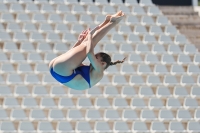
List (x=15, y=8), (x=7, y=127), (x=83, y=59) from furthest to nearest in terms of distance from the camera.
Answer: (x=15, y=8) → (x=7, y=127) → (x=83, y=59)

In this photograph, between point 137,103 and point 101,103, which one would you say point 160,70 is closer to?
point 137,103

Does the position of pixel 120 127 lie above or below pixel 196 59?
below

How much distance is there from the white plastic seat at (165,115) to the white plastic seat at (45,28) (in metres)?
1.75

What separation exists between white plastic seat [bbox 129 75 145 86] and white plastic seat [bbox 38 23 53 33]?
A: 1.21 m

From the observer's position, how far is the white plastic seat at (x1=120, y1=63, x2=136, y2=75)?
26.1 ft

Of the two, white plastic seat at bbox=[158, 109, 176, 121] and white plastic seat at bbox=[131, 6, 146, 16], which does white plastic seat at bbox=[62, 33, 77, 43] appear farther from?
white plastic seat at bbox=[158, 109, 176, 121]

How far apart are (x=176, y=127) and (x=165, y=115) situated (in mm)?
201

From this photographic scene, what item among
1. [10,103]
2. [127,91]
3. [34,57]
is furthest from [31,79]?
[127,91]

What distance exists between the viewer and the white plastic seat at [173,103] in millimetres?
7879

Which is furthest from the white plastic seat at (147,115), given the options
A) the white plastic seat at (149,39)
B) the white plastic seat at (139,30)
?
the white plastic seat at (139,30)

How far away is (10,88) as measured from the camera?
7.67 m

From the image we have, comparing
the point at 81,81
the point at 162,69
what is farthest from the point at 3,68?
the point at 81,81

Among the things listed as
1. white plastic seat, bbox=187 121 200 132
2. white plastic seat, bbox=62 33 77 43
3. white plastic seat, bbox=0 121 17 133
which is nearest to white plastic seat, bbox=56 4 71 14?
white plastic seat, bbox=62 33 77 43

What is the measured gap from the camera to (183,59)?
818cm
